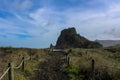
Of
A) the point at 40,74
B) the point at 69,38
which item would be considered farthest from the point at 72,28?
the point at 40,74

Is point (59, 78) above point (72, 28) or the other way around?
the other way around

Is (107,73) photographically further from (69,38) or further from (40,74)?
(69,38)

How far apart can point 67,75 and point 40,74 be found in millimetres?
1985

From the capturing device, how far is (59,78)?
1916 cm

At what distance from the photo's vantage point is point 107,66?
60.7 feet

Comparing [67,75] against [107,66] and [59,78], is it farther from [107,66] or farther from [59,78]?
[107,66]

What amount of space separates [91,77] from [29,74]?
4.74m

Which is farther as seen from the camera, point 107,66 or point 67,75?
point 67,75

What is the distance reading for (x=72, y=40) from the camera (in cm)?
A: 9588

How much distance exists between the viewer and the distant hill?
284 feet

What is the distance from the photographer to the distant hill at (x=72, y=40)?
86.6 meters

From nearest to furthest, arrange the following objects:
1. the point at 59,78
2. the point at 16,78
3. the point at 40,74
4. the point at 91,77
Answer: the point at 16,78, the point at 91,77, the point at 59,78, the point at 40,74

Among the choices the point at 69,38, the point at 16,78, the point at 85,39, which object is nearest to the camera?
the point at 16,78

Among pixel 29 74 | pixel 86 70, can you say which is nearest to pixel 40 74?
pixel 29 74
